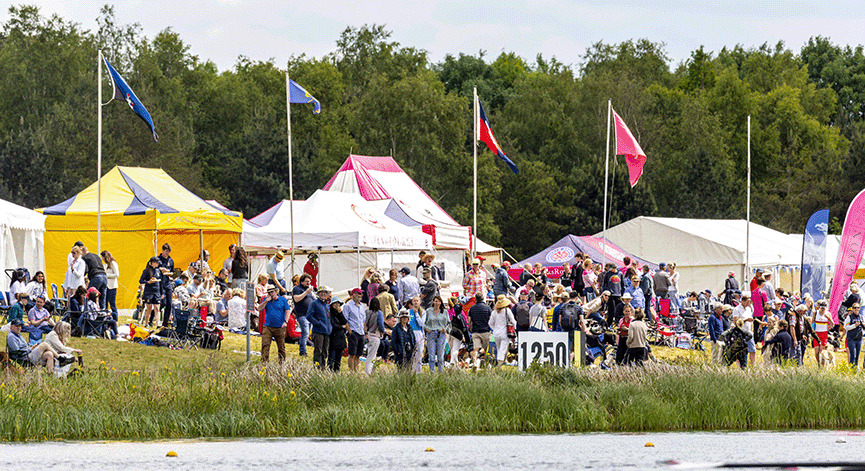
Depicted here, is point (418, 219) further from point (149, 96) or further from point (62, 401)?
point (149, 96)

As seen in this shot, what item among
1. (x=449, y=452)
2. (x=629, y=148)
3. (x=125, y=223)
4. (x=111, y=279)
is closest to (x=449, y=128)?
(x=629, y=148)

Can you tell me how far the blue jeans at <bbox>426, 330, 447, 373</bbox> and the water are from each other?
13.2 feet

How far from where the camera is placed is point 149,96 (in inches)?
2319

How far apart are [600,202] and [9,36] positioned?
107 ft

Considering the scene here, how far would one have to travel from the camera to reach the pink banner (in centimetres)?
2077

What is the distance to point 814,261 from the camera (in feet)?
82.5

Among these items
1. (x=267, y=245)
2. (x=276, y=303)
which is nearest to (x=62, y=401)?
(x=276, y=303)

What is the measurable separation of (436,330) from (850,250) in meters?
9.14

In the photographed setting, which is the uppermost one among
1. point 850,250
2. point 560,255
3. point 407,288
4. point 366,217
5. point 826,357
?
point 366,217

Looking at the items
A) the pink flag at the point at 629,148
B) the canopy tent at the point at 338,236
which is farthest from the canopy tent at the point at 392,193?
the pink flag at the point at 629,148

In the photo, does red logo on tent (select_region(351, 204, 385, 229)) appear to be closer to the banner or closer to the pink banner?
the banner

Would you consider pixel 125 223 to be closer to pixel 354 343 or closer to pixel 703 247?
pixel 354 343

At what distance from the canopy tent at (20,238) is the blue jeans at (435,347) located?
859cm

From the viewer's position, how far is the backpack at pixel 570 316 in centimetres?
1638
